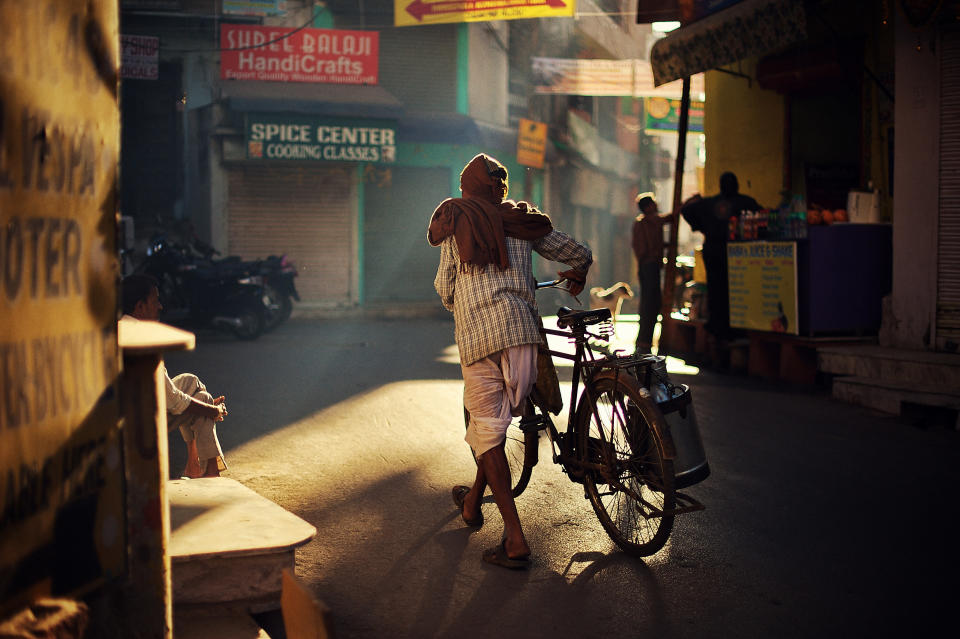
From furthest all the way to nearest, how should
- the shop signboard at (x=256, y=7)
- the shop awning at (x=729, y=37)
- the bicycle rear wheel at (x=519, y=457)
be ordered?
the shop signboard at (x=256, y=7), the shop awning at (x=729, y=37), the bicycle rear wheel at (x=519, y=457)

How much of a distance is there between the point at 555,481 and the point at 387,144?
1541 cm

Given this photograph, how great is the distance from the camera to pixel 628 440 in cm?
417

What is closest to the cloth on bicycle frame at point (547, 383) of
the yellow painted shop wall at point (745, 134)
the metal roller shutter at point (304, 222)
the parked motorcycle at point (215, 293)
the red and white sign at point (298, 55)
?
the yellow painted shop wall at point (745, 134)

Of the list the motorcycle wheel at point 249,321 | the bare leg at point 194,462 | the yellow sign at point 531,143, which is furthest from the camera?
the yellow sign at point 531,143

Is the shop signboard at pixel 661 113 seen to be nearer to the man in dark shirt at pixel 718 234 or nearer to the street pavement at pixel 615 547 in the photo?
the man in dark shirt at pixel 718 234

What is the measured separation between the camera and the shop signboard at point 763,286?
30.1 ft

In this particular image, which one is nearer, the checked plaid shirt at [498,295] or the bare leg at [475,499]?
the checked plaid shirt at [498,295]

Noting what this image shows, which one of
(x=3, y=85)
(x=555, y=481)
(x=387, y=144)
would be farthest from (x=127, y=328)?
(x=387, y=144)

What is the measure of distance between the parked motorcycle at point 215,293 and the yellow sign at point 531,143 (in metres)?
11.5

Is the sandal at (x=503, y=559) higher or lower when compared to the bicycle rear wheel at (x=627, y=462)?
lower

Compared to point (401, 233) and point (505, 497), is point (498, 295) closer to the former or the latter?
point (505, 497)

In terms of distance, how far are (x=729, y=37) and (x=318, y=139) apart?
1112 cm

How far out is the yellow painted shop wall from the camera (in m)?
13.2

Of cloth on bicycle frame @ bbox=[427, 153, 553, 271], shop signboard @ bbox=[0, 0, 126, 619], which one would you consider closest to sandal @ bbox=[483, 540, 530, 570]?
cloth on bicycle frame @ bbox=[427, 153, 553, 271]
